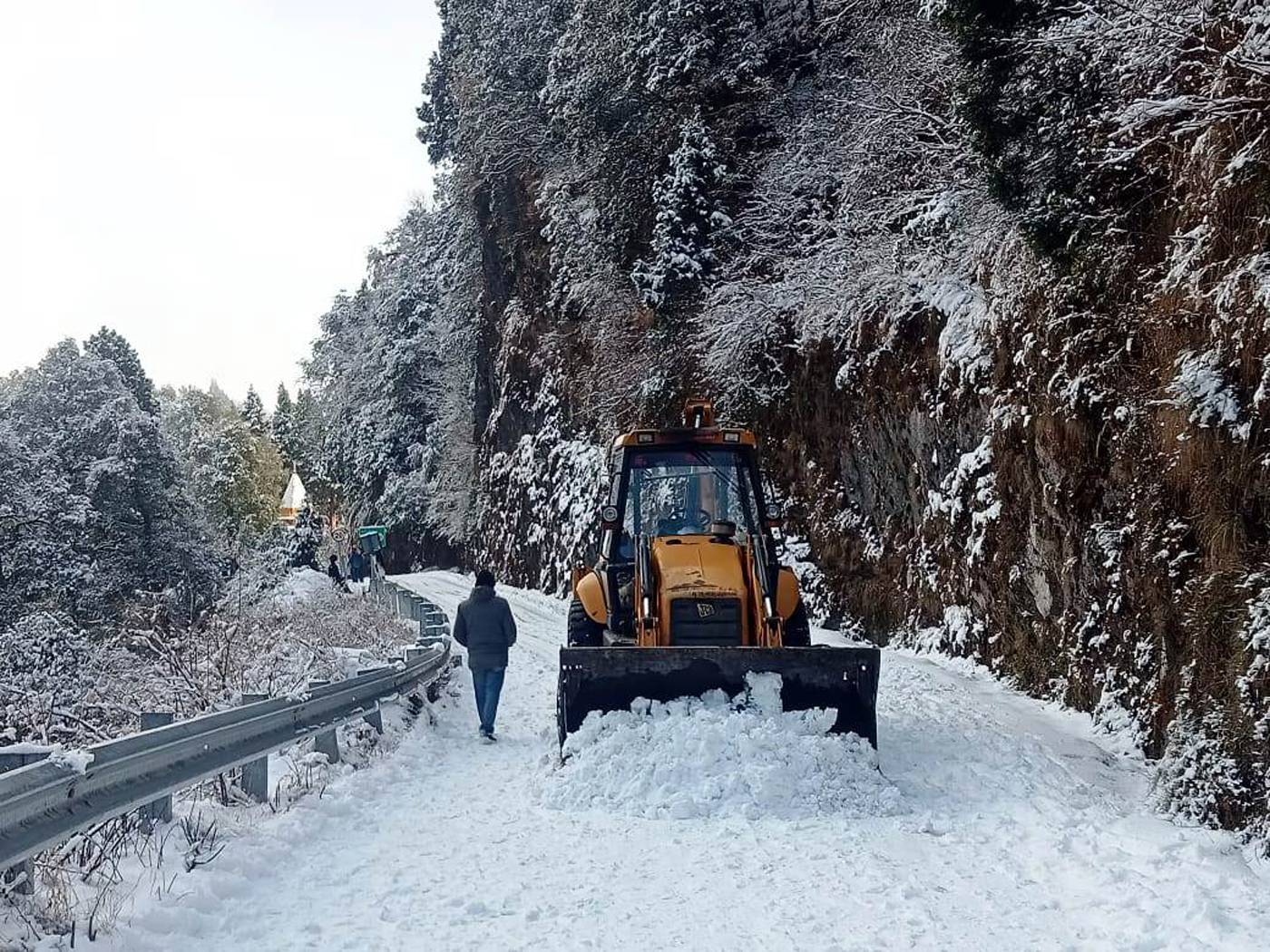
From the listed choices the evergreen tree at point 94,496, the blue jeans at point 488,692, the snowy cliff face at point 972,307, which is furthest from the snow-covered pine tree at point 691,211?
the evergreen tree at point 94,496

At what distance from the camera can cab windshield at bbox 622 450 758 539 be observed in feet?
36.0

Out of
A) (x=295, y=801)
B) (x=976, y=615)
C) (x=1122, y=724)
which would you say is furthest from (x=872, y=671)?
(x=976, y=615)

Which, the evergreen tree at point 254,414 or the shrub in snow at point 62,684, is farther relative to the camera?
the evergreen tree at point 254,414

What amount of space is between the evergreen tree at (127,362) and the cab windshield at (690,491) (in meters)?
59.2

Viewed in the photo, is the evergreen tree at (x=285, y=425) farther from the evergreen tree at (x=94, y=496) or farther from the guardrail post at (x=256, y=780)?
the guardrail post at (x=256, y=780)

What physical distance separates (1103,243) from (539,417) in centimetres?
2782

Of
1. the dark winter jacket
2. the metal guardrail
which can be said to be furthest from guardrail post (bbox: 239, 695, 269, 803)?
the dark winter jacket

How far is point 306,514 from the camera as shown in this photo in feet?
201

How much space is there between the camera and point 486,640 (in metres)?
12.1

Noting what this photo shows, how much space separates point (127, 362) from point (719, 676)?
6587cm

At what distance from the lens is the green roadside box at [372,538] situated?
165 ft

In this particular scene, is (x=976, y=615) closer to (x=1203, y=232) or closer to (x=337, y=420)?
(x=1203, y=232)

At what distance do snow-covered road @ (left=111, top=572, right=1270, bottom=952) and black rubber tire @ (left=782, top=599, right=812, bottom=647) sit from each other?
157 cm

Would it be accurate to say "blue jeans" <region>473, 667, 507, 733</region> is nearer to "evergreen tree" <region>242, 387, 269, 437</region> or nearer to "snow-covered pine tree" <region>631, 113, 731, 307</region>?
"snow-covered pine tree" <region>631, 113, 731, 307</region>
